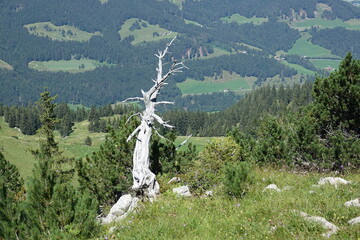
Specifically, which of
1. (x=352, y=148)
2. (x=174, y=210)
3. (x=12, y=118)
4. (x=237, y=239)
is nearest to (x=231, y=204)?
(x=174, y=210)

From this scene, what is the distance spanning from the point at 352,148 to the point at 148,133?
28.8 feet

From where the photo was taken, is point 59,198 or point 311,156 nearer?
point 59,198

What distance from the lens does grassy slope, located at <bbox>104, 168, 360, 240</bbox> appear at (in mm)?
8398

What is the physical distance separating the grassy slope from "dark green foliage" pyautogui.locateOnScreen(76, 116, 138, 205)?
25.6 ft

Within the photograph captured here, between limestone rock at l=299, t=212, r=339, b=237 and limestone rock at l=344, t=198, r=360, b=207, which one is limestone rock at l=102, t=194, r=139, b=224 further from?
limestone rock at l=344, t=198, r=360, b=207

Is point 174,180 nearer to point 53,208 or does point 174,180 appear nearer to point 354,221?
point 53,208

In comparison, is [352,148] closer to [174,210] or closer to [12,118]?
[174,210]

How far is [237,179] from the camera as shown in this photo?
37.5ft

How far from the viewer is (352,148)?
16.9 metres

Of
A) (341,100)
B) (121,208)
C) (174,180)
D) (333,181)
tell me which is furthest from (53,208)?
(341,100)

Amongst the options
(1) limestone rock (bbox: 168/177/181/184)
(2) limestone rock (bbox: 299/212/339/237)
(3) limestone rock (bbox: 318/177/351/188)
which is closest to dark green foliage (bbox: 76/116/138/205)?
(1) limestone rock (bbox: 168/177/181/184)

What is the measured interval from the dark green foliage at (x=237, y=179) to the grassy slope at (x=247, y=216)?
0.24 m

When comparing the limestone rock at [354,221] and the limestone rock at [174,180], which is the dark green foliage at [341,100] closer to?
the limestone rock at [174,180]

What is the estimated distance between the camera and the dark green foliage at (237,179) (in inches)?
451
